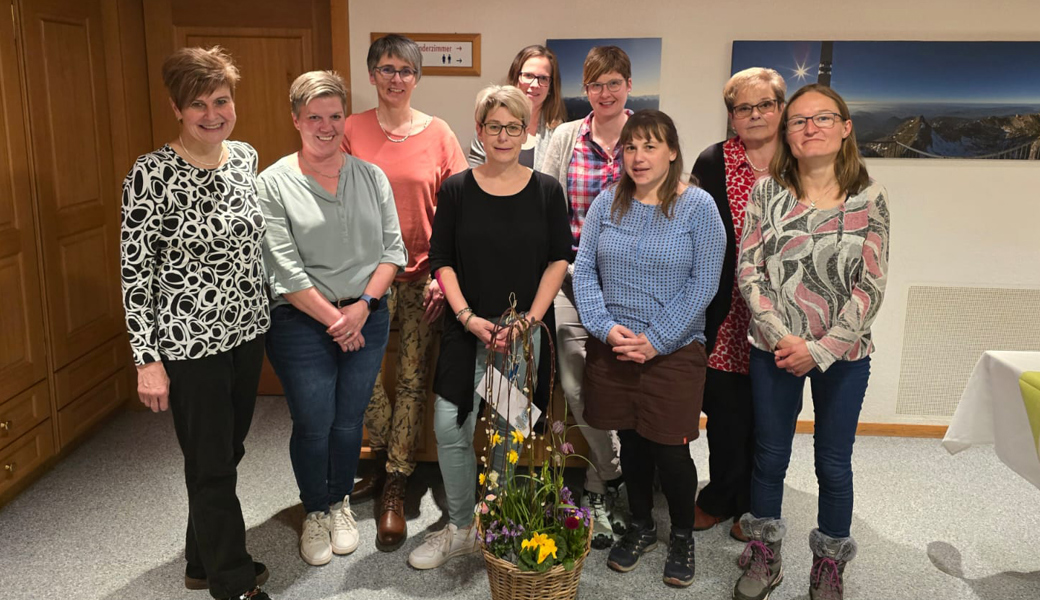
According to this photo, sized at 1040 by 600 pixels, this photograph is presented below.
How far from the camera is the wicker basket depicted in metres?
2.20

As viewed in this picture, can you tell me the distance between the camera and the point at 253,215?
7.30ft

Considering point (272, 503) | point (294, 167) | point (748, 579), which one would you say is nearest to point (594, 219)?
point (294, 167)

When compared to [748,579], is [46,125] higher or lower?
higher

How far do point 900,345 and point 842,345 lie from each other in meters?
1.63

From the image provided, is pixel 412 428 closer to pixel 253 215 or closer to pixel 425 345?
pixel 425 345

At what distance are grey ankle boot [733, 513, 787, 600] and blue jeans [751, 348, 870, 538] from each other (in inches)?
2.8

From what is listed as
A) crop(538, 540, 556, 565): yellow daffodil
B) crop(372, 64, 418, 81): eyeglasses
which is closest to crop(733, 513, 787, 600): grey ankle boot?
crop(538, 540, 556, 565): yellow daffodil

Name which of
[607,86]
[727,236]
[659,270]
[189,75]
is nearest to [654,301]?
[659,270]

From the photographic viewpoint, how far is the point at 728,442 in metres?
2.82

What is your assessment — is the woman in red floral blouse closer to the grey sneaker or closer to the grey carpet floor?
the grey carpet floor

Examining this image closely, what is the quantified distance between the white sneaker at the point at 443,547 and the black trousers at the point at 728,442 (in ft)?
2.69

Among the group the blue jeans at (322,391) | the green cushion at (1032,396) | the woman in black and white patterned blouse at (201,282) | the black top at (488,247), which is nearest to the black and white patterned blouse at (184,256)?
the woman in black and white patterned blouse at (201,282)

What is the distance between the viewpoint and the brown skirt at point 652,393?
2.46 metres

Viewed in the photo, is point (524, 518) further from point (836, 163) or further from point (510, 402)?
point (836, 163)
